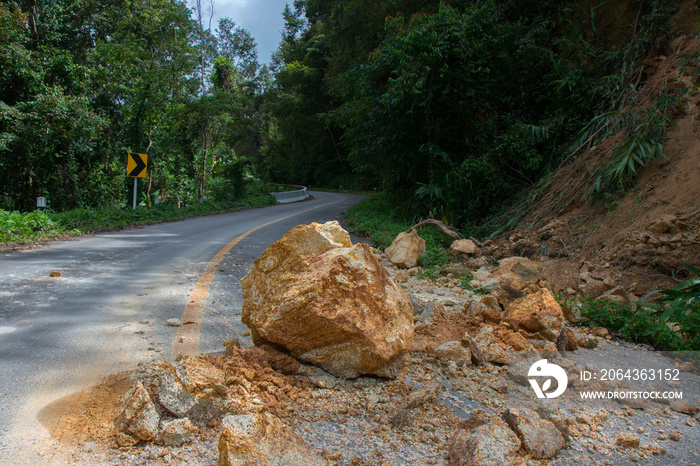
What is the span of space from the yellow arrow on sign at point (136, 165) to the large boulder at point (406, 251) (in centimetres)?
1085

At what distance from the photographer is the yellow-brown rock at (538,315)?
362cm

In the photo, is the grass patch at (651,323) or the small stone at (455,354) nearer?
the small stone at (455,354)

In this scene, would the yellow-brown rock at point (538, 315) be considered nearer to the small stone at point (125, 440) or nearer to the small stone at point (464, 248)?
the small stone at point (125, 440)

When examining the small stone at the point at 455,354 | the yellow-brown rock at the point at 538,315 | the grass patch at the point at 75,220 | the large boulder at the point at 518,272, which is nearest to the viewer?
the small stone at the point at 455,354

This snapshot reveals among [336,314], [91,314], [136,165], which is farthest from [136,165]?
[336,314]

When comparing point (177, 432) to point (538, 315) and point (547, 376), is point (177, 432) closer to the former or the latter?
point (547, 376)

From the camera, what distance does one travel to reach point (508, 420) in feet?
7.63

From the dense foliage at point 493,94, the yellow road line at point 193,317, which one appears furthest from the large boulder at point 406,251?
the dense foliage at point 493,94

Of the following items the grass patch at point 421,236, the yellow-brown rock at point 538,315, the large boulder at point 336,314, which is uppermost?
the large boulder at point 336,314

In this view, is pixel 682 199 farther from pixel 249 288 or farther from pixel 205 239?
pixel 205 239

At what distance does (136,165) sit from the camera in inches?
585

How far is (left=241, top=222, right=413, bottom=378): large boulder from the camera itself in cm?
282

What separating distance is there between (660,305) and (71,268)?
25.5 feet

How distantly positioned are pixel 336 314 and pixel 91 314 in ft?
9.20
